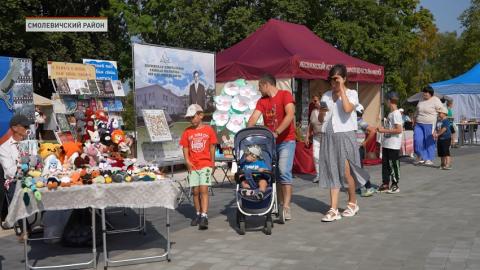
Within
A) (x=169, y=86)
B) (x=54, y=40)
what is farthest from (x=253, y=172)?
(x=54, y=40)

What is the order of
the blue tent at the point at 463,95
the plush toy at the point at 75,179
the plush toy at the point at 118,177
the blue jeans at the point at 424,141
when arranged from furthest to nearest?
the blue tent at the point at 463,95 < the blue jeans at the point at 424,141 < the plush toy at the point at 118,177 < the plush toy at the point at 75,179

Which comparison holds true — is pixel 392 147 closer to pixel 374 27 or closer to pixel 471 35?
pixel 374 27

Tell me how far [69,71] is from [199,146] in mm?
6913

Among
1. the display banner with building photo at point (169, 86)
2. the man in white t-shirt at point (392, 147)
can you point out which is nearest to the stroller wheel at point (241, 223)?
the man in white t-shirt at point (392, 147)

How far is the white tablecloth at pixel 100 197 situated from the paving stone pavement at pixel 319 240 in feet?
2.18

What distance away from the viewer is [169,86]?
1133 cm

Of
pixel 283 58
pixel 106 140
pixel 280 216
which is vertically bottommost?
pixel 280 216

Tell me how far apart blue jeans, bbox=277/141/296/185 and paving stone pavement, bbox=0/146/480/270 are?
0.59 metres

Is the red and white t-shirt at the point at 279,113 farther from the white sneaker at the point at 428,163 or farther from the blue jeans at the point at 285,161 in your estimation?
the white sneaker at the point at 428,163

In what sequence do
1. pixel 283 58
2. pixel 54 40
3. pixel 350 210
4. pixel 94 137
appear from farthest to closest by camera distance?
pixel 54 40 → pixel 283 58 → pixel 94 137 → pixel 350 210

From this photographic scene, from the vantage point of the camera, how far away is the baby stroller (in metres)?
6.77

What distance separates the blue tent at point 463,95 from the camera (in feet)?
84.8

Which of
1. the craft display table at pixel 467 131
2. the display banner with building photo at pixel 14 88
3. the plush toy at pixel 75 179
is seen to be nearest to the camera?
the plush toy at pixel 75 179

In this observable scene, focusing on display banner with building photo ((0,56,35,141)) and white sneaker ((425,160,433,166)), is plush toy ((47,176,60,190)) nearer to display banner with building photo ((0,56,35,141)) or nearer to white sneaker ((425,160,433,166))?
display banner with building photo ((0,56,35,141))
